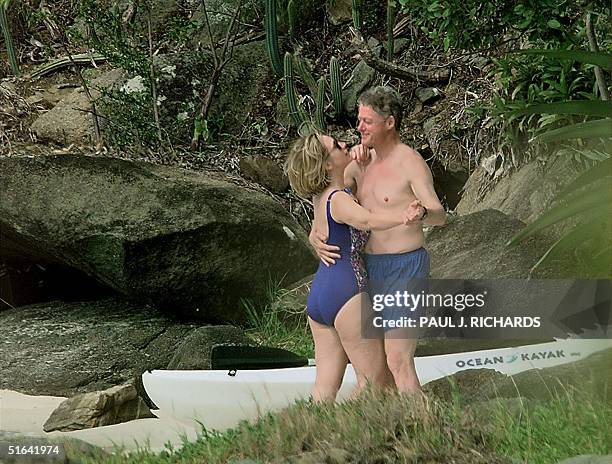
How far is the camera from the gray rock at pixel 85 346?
473 cm

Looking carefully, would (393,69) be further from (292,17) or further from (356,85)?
(292,17)

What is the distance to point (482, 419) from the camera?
3.76 m

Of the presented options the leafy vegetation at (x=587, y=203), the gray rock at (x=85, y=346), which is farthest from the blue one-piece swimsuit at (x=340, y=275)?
the gray rock at (x=85, y=346)

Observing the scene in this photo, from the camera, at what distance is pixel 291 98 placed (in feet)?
15.2

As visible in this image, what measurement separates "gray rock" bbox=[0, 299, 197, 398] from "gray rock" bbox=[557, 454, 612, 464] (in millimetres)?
1596

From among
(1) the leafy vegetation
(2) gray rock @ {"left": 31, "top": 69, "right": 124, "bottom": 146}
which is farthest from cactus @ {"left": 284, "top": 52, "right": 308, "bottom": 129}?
(1) the leafy vegetation

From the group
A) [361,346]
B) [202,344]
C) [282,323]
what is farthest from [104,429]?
[361,346]

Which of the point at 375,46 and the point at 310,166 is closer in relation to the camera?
the point at 310,166

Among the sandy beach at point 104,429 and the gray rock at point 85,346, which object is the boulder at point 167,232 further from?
the sandy beach at point 104,429

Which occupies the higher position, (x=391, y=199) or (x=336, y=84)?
(x=336, y=84)

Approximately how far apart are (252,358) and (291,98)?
3.09 ft

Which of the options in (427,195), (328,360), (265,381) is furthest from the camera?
(265,381)

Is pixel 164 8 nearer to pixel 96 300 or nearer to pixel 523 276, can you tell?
pixel 96 300

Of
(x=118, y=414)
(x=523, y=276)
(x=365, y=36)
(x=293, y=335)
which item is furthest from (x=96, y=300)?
(x=523, y=276)
